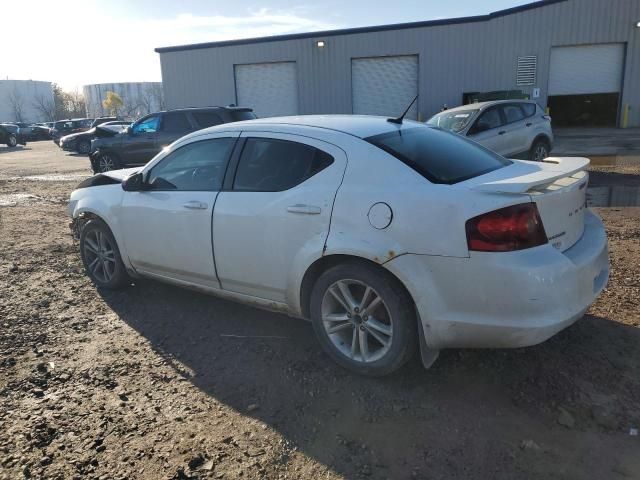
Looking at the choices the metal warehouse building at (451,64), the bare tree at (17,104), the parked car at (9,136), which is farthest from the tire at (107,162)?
the bare tree at (17,104)

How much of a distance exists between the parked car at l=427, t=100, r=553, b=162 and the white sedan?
688 centimetres

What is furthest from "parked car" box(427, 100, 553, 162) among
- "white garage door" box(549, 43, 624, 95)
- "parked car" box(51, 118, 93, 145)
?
"parked car" box(51, 118, 93, 145)

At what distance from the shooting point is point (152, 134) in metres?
13.5

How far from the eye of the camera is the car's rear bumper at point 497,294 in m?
2.74

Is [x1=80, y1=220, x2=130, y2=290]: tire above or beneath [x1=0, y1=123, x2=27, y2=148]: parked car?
beneath

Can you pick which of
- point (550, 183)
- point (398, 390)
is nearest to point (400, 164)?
point (550, 183)

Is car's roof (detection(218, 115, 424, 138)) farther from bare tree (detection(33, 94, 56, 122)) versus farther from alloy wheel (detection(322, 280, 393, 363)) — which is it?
bare tree (detection(33, 94, 56, 122))

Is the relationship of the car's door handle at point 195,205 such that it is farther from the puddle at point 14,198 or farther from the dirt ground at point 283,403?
the puddle at point 14,198

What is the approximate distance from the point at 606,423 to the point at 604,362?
69 centimetres

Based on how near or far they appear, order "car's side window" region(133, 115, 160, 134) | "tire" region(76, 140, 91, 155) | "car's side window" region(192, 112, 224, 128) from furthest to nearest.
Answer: "tire" region(76, 140, 91, 155)
"car's side window" region(133, 115, 160, 134)
"car's side window" region(192, 112, 224, 128)

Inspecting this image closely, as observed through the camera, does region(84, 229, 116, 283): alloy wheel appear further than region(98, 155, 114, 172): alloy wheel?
No

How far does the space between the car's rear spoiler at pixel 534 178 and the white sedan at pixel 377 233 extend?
1 centimetres

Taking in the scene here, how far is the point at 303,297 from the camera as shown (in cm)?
347

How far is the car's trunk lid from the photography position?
2.86m
